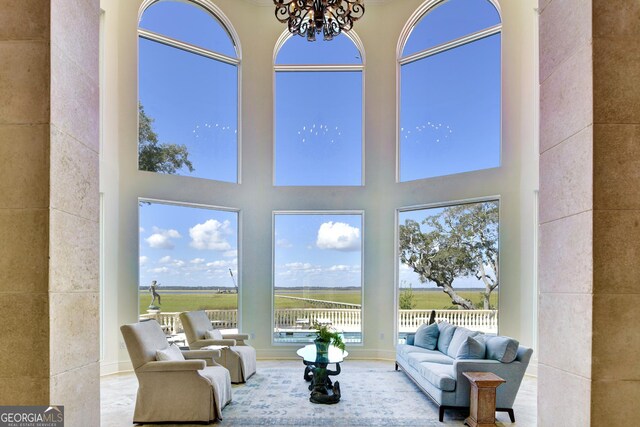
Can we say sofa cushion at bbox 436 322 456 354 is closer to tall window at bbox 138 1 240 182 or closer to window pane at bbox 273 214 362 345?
window pane at bbox 273 214 362 345

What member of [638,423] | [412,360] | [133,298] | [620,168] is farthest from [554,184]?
[133,298]

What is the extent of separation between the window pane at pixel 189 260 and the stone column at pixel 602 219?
618cm

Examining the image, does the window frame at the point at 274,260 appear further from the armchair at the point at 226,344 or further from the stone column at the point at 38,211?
the stone column at the point at 38,211

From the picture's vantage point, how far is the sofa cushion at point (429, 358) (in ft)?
16.8

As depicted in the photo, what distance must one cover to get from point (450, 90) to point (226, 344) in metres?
5.46

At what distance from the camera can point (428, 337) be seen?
6004mm

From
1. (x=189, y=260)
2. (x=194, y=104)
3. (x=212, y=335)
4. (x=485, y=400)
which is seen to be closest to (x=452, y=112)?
(x=194, y=104)

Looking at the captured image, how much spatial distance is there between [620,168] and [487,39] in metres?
5.87

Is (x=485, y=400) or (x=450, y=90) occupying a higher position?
(x=450, y=90)

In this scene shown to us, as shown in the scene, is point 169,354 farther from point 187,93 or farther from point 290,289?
point 187,93

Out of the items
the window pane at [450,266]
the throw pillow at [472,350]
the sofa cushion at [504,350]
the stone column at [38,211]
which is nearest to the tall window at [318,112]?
the window pane at [450,266]

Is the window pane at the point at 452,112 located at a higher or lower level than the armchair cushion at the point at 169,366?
higher

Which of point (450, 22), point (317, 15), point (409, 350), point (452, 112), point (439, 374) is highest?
point (450, 22)

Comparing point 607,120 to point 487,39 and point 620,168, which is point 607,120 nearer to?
point 620,168
